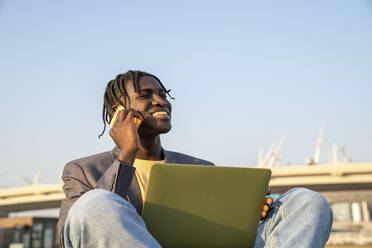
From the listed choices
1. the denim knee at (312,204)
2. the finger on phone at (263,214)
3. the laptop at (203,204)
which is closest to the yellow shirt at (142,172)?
the laptop at (203,204)

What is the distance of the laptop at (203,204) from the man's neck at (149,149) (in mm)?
1362

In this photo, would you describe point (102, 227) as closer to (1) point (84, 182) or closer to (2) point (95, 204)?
(2) point (95, 204)

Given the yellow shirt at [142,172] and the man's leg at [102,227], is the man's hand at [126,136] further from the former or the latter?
the man's leg at [102,227]

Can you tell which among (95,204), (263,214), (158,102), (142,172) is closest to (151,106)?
(158,102)

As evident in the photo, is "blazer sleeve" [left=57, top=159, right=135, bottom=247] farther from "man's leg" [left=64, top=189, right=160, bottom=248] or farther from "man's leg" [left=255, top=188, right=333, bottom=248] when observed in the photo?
"man's leg" [left=255, top=188, right=333, bottom=248]

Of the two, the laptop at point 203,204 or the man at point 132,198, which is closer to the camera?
the man at point 132,198

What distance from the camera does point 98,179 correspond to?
9.56ft

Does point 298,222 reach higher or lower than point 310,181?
higher

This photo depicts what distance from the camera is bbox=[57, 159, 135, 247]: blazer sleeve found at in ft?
7.73

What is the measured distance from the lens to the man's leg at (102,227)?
6.43 feet

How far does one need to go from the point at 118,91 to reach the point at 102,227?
200 cm

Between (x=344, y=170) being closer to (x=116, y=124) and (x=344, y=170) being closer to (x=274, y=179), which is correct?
(x=274, y=179)

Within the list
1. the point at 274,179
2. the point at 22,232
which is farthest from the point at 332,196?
the point at 22,232

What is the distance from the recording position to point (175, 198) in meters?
2.17
